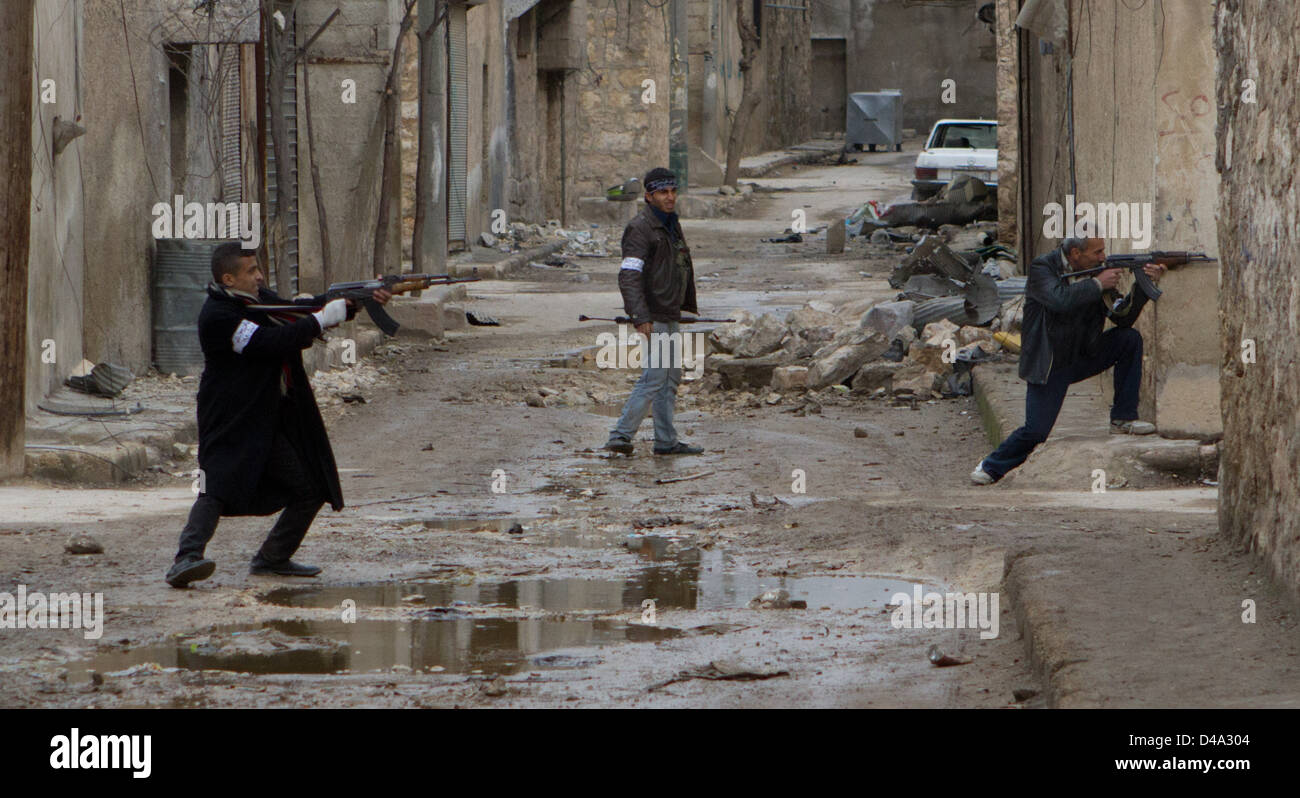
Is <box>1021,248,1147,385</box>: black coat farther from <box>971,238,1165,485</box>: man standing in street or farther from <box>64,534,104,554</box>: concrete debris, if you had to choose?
<box>64,534,104,554</box>: concrete debris

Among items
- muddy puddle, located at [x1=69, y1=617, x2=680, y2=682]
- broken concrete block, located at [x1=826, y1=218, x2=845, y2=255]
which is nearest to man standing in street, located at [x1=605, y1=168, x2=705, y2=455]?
muddy puddle, located at [x1=69, y1=617, x2=680, y2=682]

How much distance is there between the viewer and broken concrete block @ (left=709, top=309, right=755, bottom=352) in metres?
13.7

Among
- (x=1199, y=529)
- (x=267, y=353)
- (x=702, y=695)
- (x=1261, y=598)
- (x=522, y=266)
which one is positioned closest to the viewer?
(x=702, y=695)

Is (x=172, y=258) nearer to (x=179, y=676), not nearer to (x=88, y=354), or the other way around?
(x=88, y=354)

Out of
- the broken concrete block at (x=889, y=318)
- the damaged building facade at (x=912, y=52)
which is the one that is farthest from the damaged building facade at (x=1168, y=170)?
the damaged building facade at (x=912, y=52)

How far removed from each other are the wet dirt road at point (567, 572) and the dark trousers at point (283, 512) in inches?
5.6

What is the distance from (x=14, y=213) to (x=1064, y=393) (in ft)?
17.6

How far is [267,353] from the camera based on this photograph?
6.21m

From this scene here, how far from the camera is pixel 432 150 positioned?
1778 cm

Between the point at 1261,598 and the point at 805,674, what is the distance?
5.00 ft

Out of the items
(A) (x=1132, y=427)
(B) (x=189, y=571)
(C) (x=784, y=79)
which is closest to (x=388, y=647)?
(B) (x=189, y=571)

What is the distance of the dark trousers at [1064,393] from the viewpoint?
857 cm
